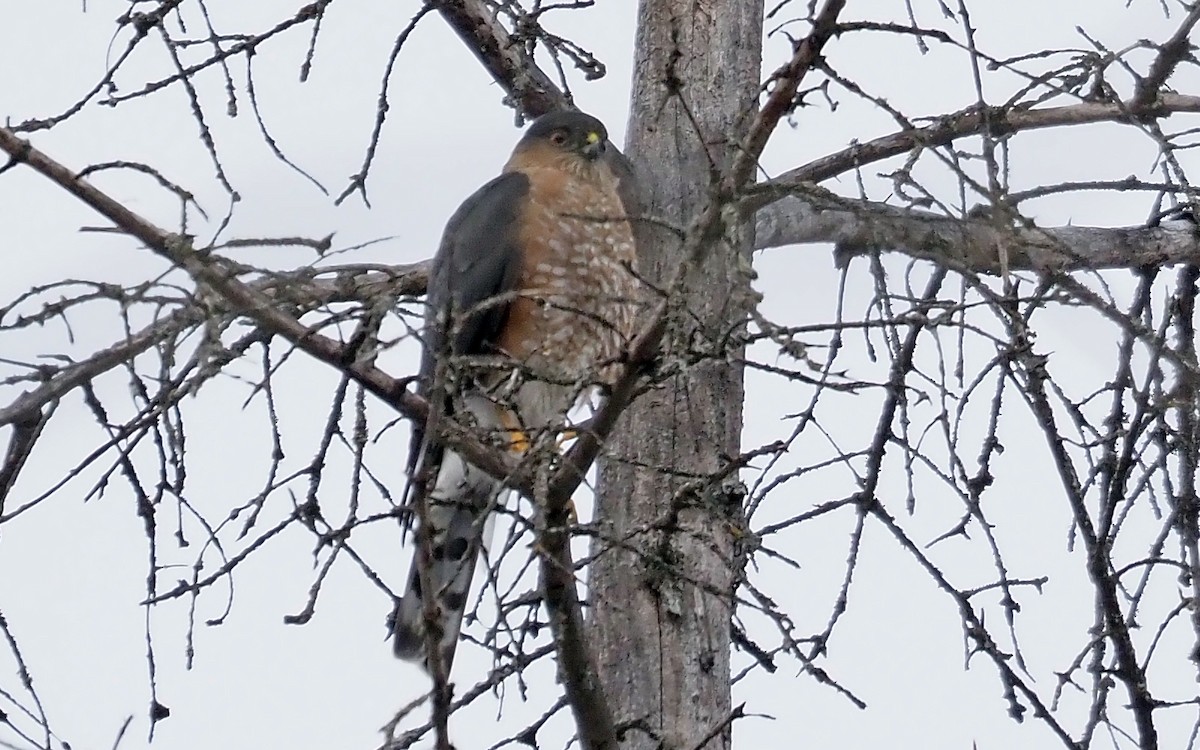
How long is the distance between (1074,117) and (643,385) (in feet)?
6.52

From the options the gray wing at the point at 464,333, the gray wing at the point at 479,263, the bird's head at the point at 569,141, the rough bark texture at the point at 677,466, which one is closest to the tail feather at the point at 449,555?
the gray wing at the point at 464,333

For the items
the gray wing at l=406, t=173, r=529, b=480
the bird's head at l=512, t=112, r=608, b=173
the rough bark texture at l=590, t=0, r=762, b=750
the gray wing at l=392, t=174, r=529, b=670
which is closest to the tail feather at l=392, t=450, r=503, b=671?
the gray wing at l=392, t=174, r=529, b=670

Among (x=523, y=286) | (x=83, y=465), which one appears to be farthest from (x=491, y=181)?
(x=83, y=465)

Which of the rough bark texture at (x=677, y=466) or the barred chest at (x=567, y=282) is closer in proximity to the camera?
the rough bark texture at (x=677, y=466)

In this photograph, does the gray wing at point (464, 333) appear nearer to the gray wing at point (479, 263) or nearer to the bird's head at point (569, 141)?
the gray wing at point (479, 263)

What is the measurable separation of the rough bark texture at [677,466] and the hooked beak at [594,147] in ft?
1.83

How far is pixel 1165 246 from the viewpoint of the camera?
426 centimetres

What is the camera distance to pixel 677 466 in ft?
11.8

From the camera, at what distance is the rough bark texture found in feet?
11.1

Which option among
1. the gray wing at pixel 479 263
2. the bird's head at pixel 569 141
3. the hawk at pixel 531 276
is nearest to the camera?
the hawk at pixel 531 276

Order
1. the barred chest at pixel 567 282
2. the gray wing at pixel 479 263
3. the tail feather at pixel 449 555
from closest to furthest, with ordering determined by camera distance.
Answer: the tail feather at pixel 449 555 → the gray wing at pixel 479 263 → the barred chest at pixel 567 282

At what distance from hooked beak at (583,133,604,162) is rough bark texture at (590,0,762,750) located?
56 centimetres

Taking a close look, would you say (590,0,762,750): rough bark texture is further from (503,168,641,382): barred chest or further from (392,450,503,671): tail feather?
(392,450,503,671): tail feather

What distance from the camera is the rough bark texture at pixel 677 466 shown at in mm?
3381
